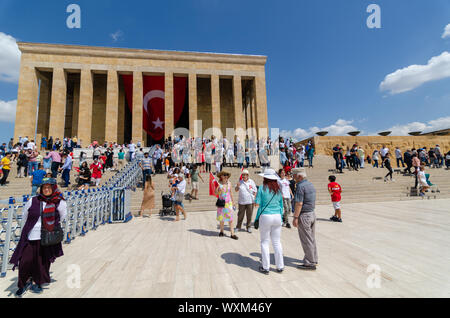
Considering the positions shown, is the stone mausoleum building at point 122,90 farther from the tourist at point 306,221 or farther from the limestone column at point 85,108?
the tourist at point 306,221

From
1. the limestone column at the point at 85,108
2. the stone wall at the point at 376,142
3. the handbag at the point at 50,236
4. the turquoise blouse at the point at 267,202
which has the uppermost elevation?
the limestone column at the point at 85,108

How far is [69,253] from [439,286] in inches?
236

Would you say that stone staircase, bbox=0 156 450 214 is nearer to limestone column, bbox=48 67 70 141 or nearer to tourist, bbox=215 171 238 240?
tourist, bbox=215 171 238 240

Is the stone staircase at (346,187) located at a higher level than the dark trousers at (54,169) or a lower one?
lower

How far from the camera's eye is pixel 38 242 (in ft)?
9.03

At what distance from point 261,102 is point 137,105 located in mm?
14556

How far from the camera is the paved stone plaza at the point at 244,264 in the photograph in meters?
2.57

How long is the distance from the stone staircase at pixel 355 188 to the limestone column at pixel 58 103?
17182mm

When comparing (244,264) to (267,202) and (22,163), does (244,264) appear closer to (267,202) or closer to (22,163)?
(267,202)

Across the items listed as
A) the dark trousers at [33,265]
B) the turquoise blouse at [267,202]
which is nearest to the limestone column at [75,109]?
the dark trousers at [33,265]

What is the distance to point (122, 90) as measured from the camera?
82.3 ft
